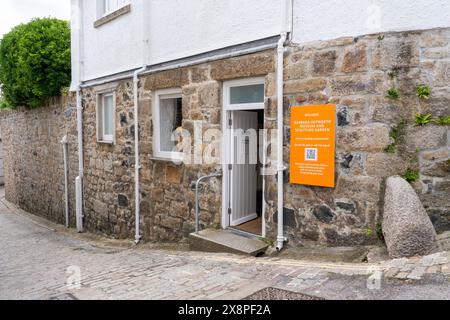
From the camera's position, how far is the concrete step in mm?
5492

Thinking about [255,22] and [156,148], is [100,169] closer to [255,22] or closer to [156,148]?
[156,148]

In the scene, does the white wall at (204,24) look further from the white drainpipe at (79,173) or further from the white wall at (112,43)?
the white drainpipe at (79,173)

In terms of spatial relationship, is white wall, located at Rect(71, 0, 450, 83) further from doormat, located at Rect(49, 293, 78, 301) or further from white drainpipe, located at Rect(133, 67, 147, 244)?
doormat, located at Rect(49, 293, 78, 301)

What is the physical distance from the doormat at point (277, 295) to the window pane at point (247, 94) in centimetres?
291

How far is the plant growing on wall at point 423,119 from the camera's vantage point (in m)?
4.60

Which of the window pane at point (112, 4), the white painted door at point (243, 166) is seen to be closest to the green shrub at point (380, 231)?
the white painted door at point (243, 166)

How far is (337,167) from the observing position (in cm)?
499

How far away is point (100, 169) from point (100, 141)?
0.66 metres

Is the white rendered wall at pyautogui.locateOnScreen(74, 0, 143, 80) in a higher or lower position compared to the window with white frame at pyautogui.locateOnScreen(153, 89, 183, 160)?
higher

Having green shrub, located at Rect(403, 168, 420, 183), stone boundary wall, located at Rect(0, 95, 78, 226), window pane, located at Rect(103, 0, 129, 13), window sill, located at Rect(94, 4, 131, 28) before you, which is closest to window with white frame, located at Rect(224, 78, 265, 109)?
green shrub, located at Rect(403, 168, 420, 183)


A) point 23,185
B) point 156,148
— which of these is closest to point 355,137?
point 156,148

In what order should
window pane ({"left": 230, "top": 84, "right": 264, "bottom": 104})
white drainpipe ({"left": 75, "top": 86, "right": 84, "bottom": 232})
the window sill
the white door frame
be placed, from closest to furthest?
window pane ({"left": 230, "top": 84, "right": 264, "bottom": 104}), the white door frame, the window sill, white drainpipe ({"left": 75, "top": 86, "right": 84, "bottom": 232})

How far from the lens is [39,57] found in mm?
10992

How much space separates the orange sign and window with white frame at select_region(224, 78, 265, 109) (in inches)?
30.1
